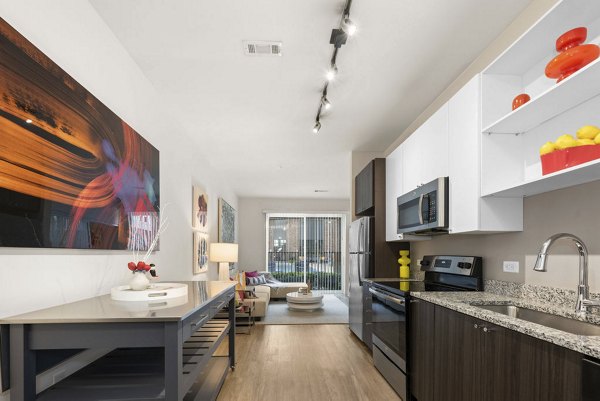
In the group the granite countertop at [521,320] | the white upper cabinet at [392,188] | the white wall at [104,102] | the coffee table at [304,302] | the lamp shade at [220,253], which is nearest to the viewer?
the granite countertop at [521,320]

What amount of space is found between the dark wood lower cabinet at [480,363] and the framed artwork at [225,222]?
4.72 m

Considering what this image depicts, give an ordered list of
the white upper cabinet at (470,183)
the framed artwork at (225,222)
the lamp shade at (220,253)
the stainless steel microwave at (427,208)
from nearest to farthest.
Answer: the white upper cabinet at (470,183) < the stainless steel microwave at (427,208) < the lamp shade at (220,253) < the framed artwork at (225,222)

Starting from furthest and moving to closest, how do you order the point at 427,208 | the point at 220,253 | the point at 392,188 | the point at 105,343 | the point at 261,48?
the point at 220,253 → the point at 392,188 → the point at 427,208 → the point at 261,48 → the point at 105,343

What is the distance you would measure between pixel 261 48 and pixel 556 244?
2278 mm

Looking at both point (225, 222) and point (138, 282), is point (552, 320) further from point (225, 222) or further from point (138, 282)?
point (225, 222)

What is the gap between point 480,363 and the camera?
6.16 ft

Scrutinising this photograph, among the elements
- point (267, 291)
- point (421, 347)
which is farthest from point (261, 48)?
point (267, 291)

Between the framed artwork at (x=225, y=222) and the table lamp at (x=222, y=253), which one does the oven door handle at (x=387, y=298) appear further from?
the framed artwork at (x=225, y=222)

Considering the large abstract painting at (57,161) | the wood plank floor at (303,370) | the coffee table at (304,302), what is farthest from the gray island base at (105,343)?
the coffee table at (304,302)

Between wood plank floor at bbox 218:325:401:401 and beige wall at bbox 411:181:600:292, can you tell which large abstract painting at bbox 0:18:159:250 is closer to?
wood plank floor at bbox 218:325:401:401

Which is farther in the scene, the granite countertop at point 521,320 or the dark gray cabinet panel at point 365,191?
the dark gray cabinet panel at point 365,191

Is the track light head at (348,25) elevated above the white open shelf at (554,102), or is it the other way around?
the track light head at (348,25)

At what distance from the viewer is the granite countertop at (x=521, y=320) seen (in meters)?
1.26

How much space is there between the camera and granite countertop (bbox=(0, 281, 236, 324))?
1530 millimetres
